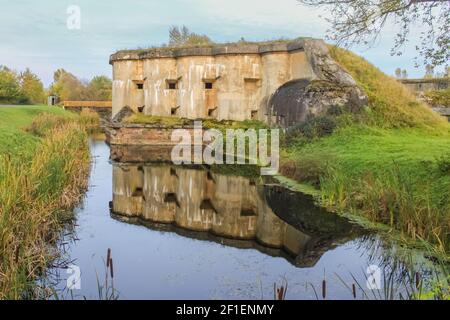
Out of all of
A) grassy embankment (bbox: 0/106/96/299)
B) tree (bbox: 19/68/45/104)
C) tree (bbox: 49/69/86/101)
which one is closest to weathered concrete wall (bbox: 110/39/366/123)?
grassy embankment (bbox: 0/106/96/299)

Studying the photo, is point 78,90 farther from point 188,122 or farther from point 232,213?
point 232,213

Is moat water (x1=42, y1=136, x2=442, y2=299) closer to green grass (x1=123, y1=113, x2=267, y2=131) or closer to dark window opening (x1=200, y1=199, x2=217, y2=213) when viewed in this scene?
dark window opening (x1=200, y1=199, x2=217, y2=213)

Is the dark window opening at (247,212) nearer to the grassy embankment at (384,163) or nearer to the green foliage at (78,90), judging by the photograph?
the grassy embankment at (384,163)

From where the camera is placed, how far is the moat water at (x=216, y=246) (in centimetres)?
623

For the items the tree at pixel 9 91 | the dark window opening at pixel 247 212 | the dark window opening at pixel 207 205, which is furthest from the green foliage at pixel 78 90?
the dark window opening at pixel 247 212

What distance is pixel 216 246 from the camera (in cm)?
824

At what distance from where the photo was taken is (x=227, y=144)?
1945 cm

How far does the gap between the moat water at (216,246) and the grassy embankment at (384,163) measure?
53 centimetres

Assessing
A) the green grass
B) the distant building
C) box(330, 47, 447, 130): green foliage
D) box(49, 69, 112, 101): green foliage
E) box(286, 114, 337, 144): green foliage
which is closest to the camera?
box(286, 114, 337, 144): green foliage

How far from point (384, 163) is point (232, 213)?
132 inches

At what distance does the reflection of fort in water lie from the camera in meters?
8.52

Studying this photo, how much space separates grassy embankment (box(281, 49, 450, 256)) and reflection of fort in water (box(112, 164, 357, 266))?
686 mm

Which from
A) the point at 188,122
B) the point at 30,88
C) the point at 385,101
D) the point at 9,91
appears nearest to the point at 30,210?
the point at 385,101

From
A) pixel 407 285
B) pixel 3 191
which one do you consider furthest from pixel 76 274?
pixel 407 285
